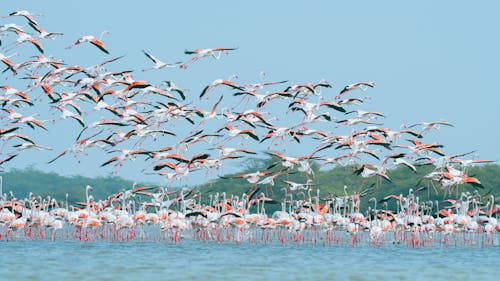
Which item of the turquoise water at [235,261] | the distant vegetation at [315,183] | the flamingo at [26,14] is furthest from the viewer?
the distant vegetation at [315,183]

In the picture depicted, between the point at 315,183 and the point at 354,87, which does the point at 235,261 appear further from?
the point at 315,183

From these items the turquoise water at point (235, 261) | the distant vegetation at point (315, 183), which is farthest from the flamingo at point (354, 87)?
the distant vegetation at point (315, 183)

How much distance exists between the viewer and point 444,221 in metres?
38.9

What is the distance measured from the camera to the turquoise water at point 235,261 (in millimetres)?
24344

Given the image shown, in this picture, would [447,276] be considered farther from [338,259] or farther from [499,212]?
[499,212]

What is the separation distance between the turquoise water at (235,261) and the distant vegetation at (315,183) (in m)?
24.1

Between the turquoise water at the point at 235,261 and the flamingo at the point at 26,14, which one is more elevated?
the flamingo at the point at 26,14

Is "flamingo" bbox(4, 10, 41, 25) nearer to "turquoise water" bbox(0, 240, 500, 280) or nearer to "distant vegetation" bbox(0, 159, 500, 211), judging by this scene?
"turquoise water" bbox(0, 240, 500, 280)

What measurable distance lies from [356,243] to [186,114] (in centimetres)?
964

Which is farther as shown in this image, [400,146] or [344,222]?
[344,222]

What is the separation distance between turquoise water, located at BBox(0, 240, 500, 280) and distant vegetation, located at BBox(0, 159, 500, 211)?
78.9 ft

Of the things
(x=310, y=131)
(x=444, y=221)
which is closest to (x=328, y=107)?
(x=310, y=131)

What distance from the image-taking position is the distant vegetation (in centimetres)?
6625

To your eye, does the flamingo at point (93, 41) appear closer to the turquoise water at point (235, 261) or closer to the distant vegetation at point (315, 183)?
the turquoise water at point (235, 261)
